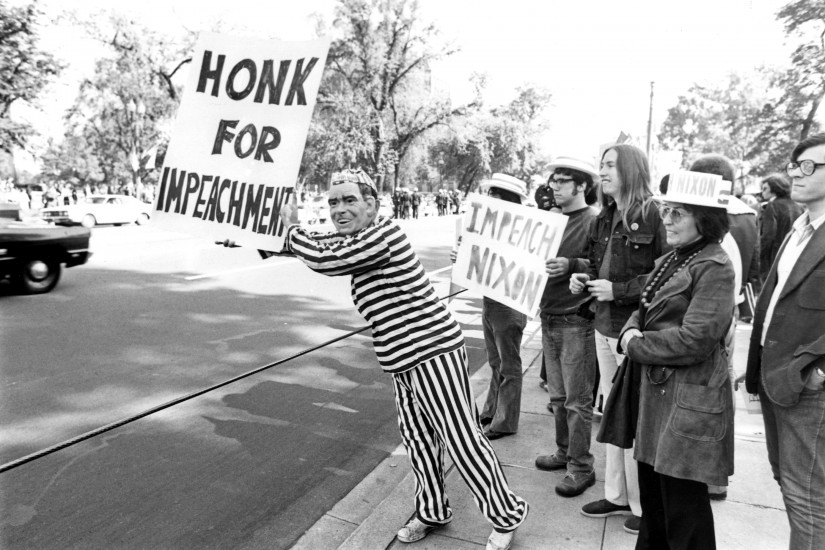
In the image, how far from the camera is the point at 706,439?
7.54ft

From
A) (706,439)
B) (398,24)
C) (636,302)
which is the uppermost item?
(398,24)

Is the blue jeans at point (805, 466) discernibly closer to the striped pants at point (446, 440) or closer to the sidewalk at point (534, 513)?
the sidewalk at point (534, 513)

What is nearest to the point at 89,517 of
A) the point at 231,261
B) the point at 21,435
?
the point at 21,435

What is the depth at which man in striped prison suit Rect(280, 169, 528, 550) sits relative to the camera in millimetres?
2668

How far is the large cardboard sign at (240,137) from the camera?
2752 millimetres

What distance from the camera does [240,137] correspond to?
279 centimetres

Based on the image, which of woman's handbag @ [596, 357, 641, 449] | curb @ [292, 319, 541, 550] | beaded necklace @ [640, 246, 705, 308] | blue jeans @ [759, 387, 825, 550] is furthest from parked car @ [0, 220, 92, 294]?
blue jeans @ [759, 387, 825, 550]

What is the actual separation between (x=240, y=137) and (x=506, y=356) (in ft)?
8.22

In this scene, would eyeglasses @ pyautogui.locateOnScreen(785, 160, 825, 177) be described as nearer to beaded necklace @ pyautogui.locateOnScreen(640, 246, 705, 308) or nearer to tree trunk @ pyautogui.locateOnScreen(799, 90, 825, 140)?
beaded necklace @ pyautogui.locateOnScreen(640, 246, 705, 308)

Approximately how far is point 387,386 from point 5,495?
3245 millimetres

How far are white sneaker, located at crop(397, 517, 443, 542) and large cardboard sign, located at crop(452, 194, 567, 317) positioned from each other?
130 cm

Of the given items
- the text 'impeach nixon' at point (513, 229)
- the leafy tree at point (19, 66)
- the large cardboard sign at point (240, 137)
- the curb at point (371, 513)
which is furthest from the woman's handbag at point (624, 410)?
the leafy tree at point (19, 66)

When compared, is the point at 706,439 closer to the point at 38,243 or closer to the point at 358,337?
the point at 358,337

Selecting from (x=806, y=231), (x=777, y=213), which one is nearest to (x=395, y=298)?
(x=806, y=231)
